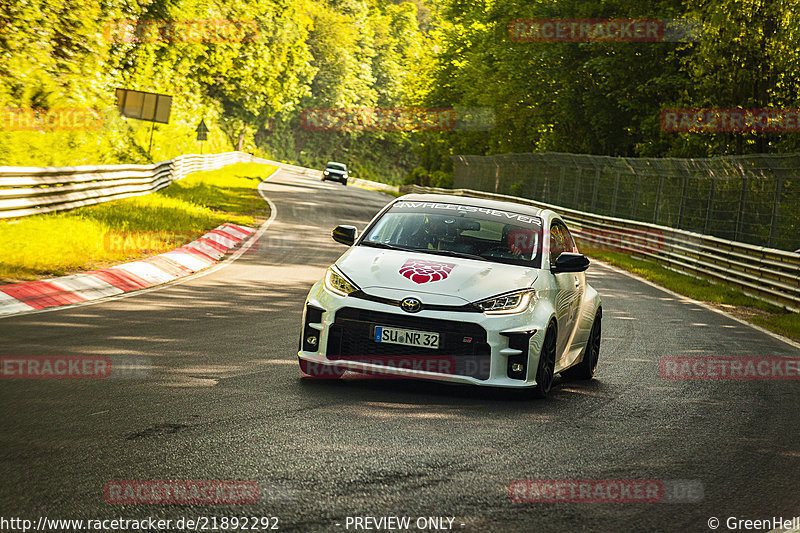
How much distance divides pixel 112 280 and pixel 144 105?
26.8 m

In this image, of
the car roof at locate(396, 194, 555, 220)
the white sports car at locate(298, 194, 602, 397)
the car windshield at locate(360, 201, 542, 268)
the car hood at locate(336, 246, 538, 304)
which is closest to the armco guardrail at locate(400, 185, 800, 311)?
the car roof at locate(396, 194, 555, 220)

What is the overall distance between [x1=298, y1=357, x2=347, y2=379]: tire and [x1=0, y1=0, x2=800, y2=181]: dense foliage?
13574 mm

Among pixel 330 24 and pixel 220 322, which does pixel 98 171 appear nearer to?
pixel 220 322

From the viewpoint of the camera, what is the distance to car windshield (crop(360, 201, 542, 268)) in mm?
8383

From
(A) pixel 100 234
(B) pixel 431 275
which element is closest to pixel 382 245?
(B) pixel 431 275

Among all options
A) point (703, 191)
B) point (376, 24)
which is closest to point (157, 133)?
point (703, 191)

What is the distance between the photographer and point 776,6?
26156mm

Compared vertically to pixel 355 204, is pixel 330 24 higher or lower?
higher

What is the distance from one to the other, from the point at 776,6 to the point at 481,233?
20.8 metres

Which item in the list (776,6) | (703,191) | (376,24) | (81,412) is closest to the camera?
(81,412)

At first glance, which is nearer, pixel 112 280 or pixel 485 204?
pixel 485 204

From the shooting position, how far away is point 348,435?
6.14m

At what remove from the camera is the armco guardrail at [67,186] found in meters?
15.4

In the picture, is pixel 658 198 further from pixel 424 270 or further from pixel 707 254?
pixel 424 270
